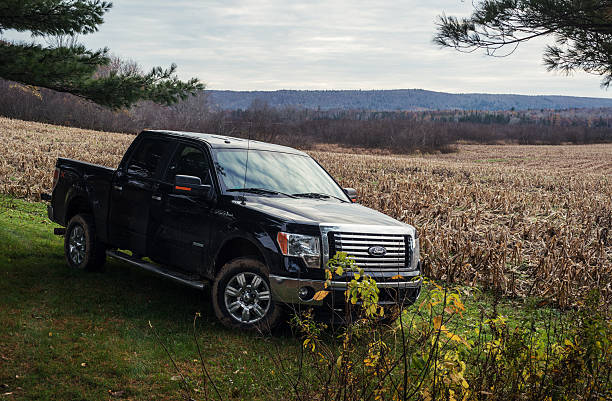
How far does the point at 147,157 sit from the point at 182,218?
1.38m

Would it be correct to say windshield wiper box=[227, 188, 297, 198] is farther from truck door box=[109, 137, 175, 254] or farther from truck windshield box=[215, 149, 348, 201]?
truck door box=[109, 137, 175, 254]

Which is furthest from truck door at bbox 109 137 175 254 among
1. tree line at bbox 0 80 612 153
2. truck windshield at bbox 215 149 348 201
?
tree line at bbox 0 80 612 153

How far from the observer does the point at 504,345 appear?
3.73m

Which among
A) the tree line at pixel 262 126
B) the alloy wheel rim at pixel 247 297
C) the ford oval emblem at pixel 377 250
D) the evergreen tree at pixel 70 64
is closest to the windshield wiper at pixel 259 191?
the alloy wheel rim at pixel 247 297

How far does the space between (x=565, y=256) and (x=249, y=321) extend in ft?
20.1

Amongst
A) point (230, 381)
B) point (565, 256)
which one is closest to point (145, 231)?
point (230, 381)

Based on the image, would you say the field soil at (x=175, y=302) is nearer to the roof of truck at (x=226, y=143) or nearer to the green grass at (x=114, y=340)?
the green grass at (x=114, y=340)

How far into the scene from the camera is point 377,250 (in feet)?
20.2

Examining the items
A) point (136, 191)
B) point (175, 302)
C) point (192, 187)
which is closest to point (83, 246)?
point (136, 191)

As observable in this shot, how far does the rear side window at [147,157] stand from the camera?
786cm

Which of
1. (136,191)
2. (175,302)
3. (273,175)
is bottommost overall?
(175,302)

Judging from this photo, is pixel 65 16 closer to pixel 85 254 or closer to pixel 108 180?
pixel 108 180

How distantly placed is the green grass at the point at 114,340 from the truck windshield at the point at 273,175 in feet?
5.40

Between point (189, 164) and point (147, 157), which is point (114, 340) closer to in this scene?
point (189, 164)
